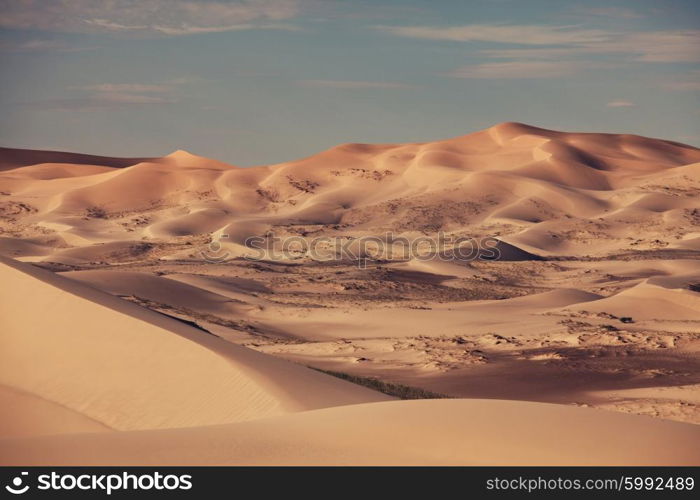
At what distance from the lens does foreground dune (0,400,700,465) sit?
258 inches

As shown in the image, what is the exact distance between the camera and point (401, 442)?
7.03m

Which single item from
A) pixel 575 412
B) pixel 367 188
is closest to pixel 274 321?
pixel 575 412

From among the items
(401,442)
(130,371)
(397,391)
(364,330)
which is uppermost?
(364,330)

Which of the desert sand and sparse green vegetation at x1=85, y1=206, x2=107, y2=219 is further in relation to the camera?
sparse green vegetation at x1=85, y1=206, x2=107, y2=219

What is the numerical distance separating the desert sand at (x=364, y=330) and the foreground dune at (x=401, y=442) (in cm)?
2

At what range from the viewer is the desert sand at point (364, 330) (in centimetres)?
714

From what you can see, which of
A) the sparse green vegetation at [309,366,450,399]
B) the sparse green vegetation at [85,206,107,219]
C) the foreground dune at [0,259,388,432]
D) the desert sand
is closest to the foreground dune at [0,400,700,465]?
the desert sand

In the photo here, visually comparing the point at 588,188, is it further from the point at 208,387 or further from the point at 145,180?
the point at 208,387

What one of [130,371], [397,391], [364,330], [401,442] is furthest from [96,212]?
[401,442]

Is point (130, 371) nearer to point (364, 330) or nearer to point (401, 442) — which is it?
point (401, 442)

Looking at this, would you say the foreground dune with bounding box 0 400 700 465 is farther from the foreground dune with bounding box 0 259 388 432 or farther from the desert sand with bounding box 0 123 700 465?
the foreground dune with bounding box 0 259 388 432

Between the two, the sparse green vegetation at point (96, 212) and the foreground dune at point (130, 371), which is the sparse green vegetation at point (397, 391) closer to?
the foreground dune at point (130, 371)

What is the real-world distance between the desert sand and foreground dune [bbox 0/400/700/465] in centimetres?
2

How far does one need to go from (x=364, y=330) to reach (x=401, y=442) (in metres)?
13.0
